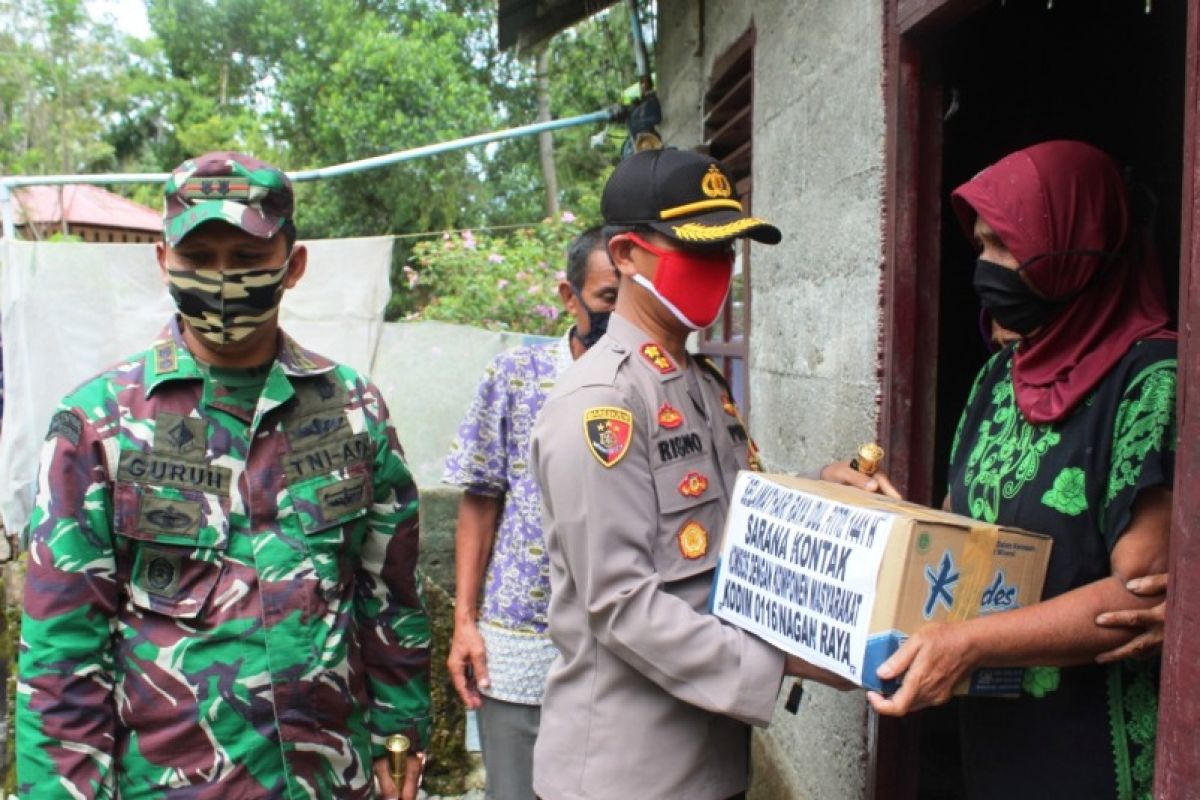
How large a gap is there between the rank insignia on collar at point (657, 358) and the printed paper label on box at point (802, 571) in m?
0.25

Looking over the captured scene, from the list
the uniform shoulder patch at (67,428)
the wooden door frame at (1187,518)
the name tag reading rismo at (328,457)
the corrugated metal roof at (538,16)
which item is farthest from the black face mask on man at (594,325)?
the corrugated metal roof at (538,16)

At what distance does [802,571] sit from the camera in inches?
64.6

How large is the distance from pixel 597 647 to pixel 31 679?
3.06ft

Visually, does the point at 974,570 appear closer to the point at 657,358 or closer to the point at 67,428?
the point at 657,358

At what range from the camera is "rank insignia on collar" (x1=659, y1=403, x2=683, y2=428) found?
188 centimetres

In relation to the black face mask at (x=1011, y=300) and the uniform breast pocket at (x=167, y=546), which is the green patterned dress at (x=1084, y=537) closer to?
the black face mask at (x=1011, y=300)

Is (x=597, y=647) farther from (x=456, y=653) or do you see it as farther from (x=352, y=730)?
(x=456, y=653)

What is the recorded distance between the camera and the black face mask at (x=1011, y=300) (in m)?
1.85

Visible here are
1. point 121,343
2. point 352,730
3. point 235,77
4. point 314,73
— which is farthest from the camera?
point 235,77

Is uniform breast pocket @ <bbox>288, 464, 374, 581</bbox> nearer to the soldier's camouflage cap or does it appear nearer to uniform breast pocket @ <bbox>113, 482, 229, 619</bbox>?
uniform breast pocket @ <bbox>113, 482, 229, 619</bbox>

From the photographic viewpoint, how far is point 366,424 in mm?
2109

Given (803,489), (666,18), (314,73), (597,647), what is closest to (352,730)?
(597,647)

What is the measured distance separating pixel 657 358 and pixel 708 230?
0.25 metres

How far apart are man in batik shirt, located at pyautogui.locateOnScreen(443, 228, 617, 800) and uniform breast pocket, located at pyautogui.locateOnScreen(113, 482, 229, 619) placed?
94 cm
